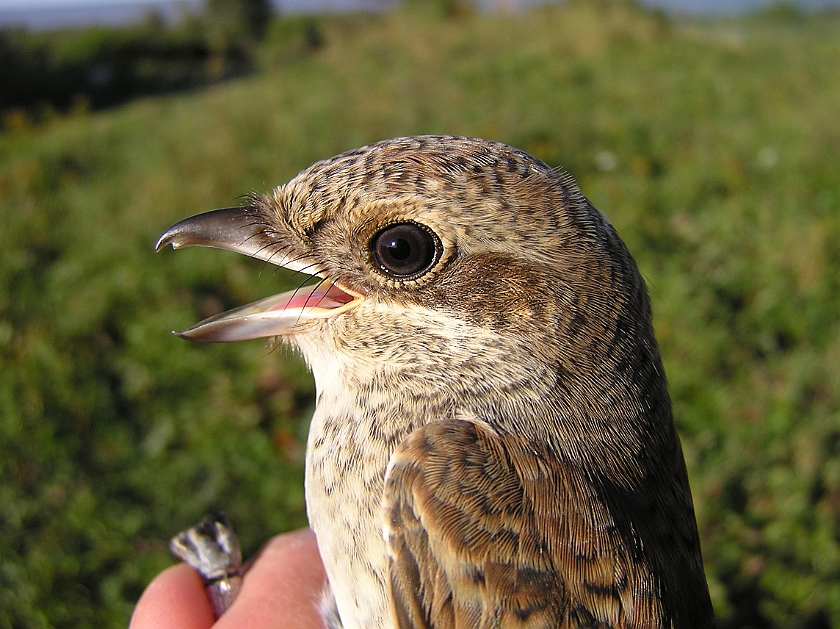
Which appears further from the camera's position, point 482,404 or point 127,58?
point 127,58

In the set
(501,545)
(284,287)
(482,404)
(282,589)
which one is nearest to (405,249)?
(482,404)

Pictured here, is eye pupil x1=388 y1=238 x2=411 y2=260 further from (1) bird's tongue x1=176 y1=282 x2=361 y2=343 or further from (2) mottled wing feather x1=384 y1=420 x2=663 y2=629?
(2) mottled wing feather x1=384 y1=420 x2=663 y2=629

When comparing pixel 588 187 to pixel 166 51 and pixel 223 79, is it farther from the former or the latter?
pixel 166 51

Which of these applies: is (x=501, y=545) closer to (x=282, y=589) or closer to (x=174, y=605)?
(x=282, y=589)

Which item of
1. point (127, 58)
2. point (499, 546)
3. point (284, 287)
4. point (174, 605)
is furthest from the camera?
point (127, 58)

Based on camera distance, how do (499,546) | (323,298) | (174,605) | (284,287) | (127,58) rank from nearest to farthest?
(499,546) → (323,298) → (174,605) → (284,287) → (127,58)

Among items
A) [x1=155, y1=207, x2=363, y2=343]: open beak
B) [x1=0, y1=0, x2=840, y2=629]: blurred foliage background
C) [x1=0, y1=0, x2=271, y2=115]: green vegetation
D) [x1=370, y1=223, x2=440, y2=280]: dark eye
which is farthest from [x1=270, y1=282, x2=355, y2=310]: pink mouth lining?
[x1=0, y1=0, x2=271, y2=115]: green vegetation

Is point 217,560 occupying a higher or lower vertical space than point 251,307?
lower

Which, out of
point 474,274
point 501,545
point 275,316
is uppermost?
point 474,274

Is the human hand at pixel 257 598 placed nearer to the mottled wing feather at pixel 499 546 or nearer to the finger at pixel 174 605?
the finger at pixel 174 605
